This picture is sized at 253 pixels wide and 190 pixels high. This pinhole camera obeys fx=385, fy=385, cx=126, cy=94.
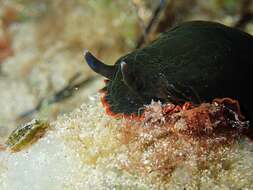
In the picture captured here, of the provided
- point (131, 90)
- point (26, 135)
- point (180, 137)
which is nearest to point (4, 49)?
point (26, 135)

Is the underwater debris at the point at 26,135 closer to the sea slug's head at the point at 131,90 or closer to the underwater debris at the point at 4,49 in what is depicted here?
the sea slug's head at the point at 131,90

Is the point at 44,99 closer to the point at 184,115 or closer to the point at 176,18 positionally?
the point at 176,18

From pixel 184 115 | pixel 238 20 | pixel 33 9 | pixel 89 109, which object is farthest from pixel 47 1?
pixel 184 115

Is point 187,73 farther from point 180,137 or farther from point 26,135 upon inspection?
point 26,135

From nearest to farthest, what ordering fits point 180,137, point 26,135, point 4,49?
1. point 180,137
2. point 26,135
3. point 4,49

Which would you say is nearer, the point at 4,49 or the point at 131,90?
the point at 131,90

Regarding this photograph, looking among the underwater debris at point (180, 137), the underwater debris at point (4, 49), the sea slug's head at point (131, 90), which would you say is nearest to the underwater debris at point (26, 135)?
the sea slug's head at point (131, 90)

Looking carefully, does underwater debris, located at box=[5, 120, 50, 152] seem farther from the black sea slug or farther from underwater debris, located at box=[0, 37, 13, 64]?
underwater debris, located at box=[0, 37, 13, 64]
